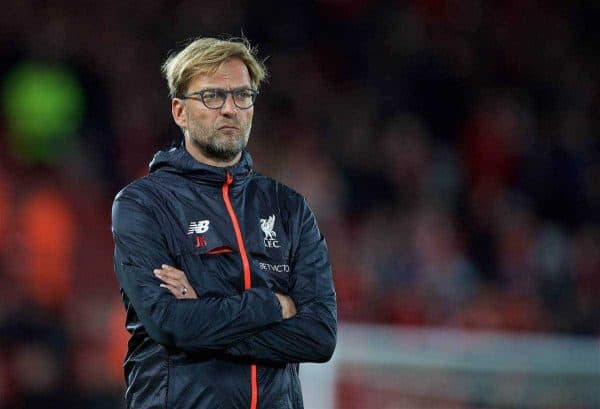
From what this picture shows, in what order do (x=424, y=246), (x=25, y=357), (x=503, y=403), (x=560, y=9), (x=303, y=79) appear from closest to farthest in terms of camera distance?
(x=503, y=403)
(x=25, y=357)
(x=424, y=246)
(x=303, y=79)
(x=560, y=9)

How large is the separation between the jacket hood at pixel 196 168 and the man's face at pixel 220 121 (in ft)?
0.15

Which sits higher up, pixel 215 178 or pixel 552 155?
pixel 215 178

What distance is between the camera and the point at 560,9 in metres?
12.1

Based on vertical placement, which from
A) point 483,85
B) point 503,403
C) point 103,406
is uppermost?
point 483,85

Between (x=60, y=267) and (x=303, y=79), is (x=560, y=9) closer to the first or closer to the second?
(x=303, y=79)

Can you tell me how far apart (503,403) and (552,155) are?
4040 millimetres

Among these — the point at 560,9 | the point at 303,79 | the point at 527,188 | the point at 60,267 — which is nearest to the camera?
the point at 60,267

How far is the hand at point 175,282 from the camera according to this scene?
128 inches

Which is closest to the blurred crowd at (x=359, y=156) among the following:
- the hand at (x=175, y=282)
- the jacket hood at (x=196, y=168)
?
the jacket hood at (x=196, y=168)

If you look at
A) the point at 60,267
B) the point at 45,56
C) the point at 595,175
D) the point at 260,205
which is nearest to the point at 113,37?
the point at 45,56

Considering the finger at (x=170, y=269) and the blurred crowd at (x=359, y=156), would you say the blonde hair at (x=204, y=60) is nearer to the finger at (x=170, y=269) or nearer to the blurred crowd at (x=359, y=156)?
the finger at (x=170, y=269)

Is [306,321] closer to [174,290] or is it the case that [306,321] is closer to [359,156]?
[174,290]

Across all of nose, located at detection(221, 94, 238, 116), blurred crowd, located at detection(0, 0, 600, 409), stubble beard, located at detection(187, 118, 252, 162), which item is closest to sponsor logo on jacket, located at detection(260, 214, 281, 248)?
stubble beard, located at detection(187, 118, 252, 162)

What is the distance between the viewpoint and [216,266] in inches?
131
